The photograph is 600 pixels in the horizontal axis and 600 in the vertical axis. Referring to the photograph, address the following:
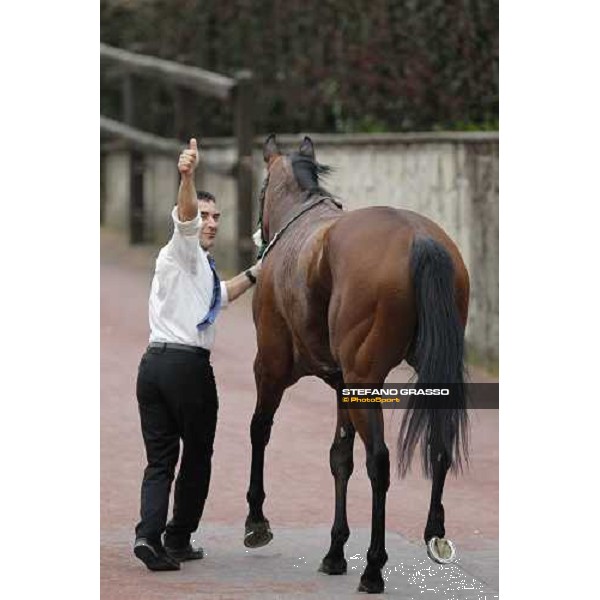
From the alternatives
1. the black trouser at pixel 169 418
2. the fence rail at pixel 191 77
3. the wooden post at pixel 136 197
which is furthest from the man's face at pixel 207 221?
the wooden post at pixel 136 197

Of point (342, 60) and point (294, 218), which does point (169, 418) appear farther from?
point (342, 60)

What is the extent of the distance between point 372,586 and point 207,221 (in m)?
1.79

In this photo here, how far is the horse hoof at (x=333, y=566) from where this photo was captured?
907 centimetres

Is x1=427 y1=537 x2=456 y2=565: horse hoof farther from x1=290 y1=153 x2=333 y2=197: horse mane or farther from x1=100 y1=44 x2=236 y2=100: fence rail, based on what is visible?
x1=100 y1=44 x2=236 y2=100: fence rail

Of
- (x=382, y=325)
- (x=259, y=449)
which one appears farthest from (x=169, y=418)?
(x=382, y=325)

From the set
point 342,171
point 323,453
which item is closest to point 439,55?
point 342,171

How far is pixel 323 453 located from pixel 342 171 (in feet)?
8.82

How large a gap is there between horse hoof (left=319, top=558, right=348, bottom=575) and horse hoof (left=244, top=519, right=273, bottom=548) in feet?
1.66

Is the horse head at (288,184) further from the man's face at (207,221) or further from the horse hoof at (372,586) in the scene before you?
the horse hoof at (372,586)

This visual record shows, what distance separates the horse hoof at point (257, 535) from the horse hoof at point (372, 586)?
3.28 feet
